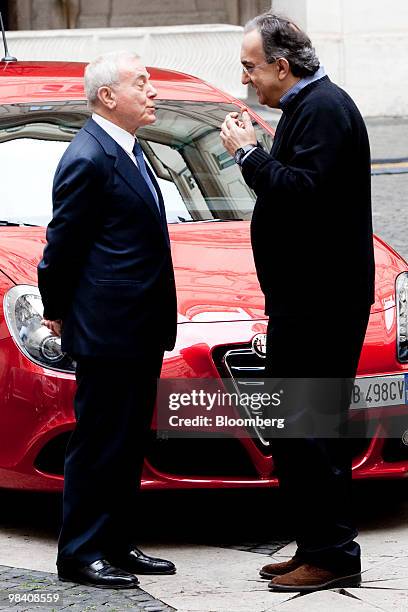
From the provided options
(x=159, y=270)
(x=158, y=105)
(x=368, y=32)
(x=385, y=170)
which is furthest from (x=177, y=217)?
(x=368, y=32)

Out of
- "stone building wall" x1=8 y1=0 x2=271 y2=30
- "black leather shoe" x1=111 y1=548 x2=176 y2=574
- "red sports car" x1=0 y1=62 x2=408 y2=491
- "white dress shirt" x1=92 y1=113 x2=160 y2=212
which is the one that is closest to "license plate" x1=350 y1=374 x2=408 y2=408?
"red sports car" x1=0 y1=62 x2=408 y2=491

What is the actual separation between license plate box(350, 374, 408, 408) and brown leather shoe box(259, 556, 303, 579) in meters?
0.66

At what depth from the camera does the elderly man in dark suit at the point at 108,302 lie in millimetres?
4355

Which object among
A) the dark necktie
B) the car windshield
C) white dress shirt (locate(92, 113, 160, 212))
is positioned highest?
white dress shirt (locate(92, 113, 160, 212))

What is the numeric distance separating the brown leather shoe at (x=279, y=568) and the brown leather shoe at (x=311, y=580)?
0.22 ft

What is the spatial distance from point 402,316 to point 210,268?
0.71 m

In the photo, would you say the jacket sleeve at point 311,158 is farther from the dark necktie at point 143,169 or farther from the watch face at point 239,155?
the dark necktie at point 143,169

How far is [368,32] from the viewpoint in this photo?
74.6ft

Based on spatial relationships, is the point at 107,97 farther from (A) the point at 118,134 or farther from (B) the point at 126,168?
(B) the point at 126,168

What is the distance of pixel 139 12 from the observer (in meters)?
28.0

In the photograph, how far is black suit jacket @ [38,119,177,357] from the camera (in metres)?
4.33

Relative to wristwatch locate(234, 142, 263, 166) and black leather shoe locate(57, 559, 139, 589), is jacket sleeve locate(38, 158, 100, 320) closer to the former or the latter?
wristwatch locate(234, 142, 263, 166)

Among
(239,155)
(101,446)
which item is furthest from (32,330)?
(239,155)

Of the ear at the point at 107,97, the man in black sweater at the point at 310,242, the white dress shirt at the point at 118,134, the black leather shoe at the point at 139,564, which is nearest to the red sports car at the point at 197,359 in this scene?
the man in black sweater at the point at 310,242
